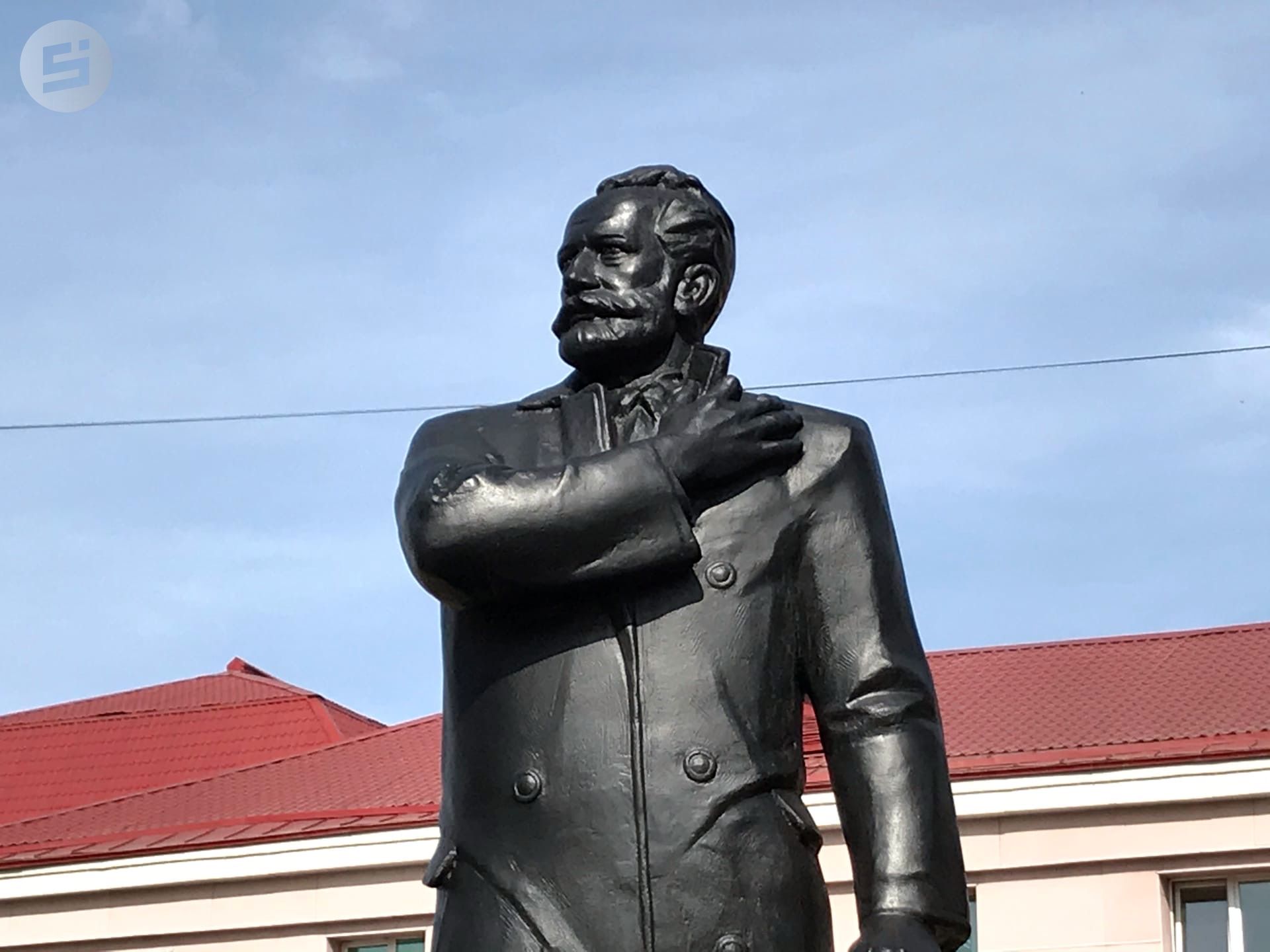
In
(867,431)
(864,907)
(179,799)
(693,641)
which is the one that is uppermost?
(179,799)

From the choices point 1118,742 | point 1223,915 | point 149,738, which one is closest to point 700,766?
point 1118,742

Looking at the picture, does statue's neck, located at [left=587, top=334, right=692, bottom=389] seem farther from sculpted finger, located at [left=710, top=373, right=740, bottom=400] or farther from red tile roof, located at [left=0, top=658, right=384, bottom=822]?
red tile roof, located at [left=0, top=658, right=384, bottom=822]

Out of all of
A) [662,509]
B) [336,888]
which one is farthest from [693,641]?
[336,888]

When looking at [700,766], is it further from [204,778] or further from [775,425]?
[204,778]

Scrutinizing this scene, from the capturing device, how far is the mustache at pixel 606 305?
453 centimetres

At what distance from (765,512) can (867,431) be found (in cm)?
29

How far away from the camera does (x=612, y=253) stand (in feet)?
15.0

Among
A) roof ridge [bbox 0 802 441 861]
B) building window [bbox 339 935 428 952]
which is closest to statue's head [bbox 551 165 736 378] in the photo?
roof ridge [bbox 0 802 441 861]

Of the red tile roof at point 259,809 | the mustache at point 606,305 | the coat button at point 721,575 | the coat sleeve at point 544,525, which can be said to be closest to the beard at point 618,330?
the mustache at point 606,305

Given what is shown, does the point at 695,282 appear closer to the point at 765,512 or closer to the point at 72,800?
the point at 765,512

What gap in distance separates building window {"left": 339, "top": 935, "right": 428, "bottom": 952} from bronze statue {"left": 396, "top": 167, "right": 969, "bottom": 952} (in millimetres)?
19172

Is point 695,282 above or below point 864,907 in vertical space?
above

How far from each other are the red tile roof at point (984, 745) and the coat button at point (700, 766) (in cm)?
1765

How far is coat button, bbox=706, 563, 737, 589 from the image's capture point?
4.33m
